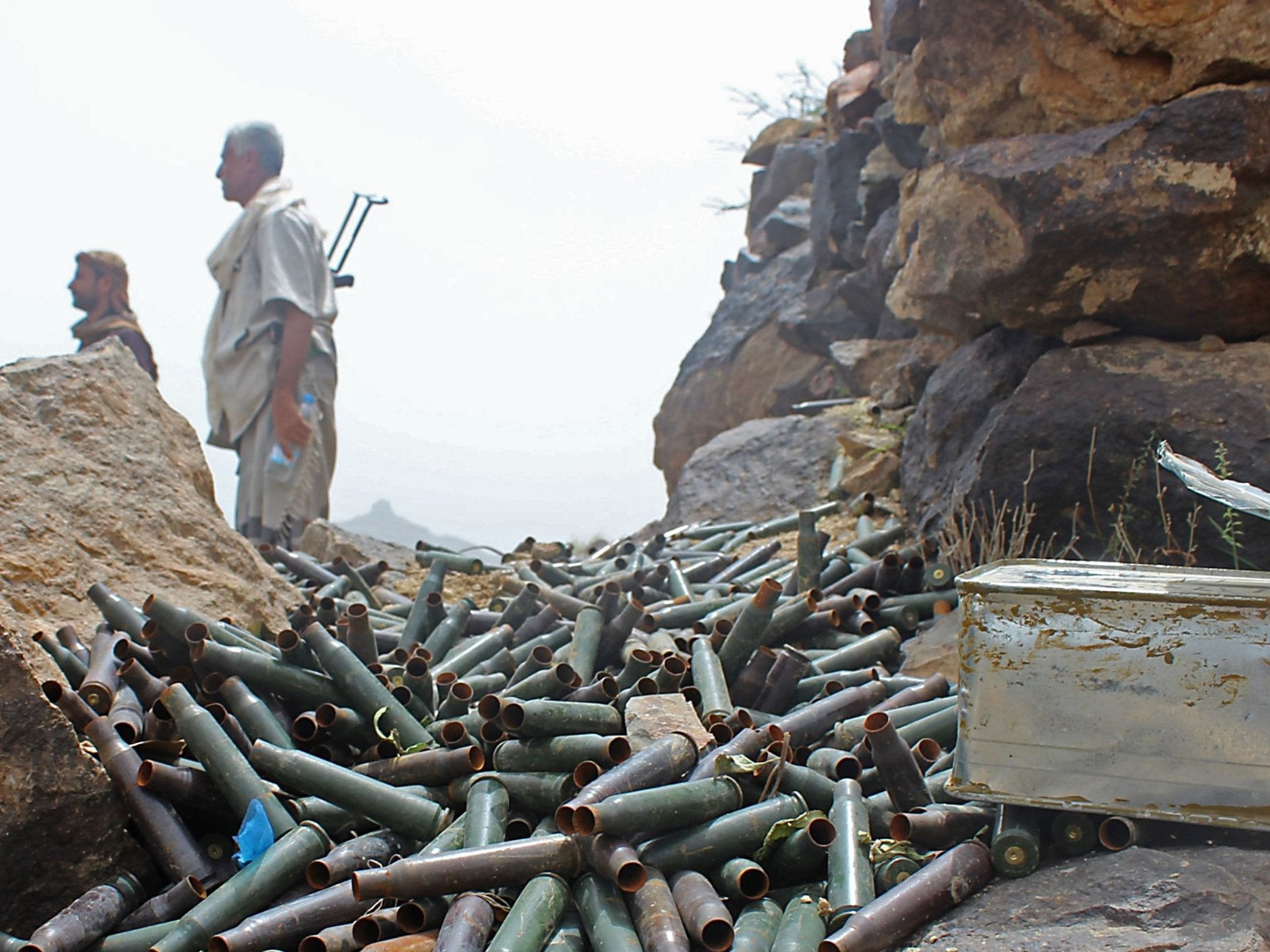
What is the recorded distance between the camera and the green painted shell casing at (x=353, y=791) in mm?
3676

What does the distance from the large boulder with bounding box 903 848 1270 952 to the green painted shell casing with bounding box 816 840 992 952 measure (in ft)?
0.10

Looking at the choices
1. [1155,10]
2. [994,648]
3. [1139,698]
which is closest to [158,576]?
[994,648]

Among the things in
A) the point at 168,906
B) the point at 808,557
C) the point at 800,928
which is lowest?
the point at 168,906

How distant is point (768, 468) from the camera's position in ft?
33.5

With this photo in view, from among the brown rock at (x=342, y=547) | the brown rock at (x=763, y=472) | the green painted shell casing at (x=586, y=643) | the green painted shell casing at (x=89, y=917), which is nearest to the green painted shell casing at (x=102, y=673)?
the green painted shell casing at (x=89, y=917)

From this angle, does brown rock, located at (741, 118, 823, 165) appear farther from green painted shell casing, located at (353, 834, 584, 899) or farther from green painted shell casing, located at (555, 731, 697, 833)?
green painted shell casing, located at (353, 834, 584, 899)

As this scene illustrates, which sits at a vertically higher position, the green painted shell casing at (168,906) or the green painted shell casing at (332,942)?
the green painted shell casing at (332,942)

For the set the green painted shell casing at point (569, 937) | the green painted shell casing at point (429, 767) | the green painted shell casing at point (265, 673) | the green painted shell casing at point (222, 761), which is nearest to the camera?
the green painted shell casing at point (569, 937)

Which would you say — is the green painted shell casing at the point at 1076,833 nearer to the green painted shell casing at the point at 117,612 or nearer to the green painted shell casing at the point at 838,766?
the green painted shell casing at the point at 838,766

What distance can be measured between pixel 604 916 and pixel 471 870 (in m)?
0.39

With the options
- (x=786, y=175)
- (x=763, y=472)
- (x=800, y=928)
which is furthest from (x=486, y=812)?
(x=786, y=175)

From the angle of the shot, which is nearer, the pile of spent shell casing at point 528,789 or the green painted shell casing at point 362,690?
the pile of spent shell casing at point 528,789

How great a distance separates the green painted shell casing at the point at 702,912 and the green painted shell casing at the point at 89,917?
5.57ft

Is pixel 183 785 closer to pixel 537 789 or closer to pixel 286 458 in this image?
pixel 537 789
